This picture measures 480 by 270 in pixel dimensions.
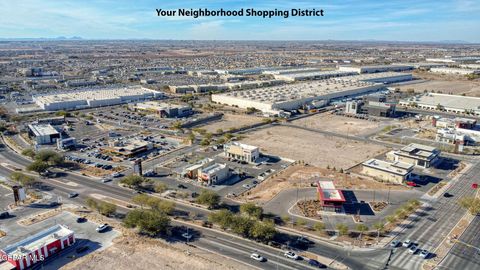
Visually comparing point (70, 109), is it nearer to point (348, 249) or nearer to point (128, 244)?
point (128, 244)

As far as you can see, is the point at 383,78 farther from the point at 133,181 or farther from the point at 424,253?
the point at 133,181

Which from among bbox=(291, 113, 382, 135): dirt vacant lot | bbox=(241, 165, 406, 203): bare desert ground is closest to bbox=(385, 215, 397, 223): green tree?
bbox=(241, 165, 406, 203): bare desert ground

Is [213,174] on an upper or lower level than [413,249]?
upper

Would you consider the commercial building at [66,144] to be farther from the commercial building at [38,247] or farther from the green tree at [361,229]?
the green tree at [361,229]

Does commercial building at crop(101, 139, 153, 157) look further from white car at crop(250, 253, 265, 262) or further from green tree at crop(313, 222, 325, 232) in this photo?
green tree at crop(313, 222, 325, 232)

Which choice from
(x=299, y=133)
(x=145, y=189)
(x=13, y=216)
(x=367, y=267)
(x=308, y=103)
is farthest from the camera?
(x=308, y=103)

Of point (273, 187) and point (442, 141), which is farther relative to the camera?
point (442, 141)

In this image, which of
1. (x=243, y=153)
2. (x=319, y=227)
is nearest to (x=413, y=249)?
(x=319, y=227)

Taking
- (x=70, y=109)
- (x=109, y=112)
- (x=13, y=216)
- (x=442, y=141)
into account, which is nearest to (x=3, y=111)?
(x=70, y=109)
